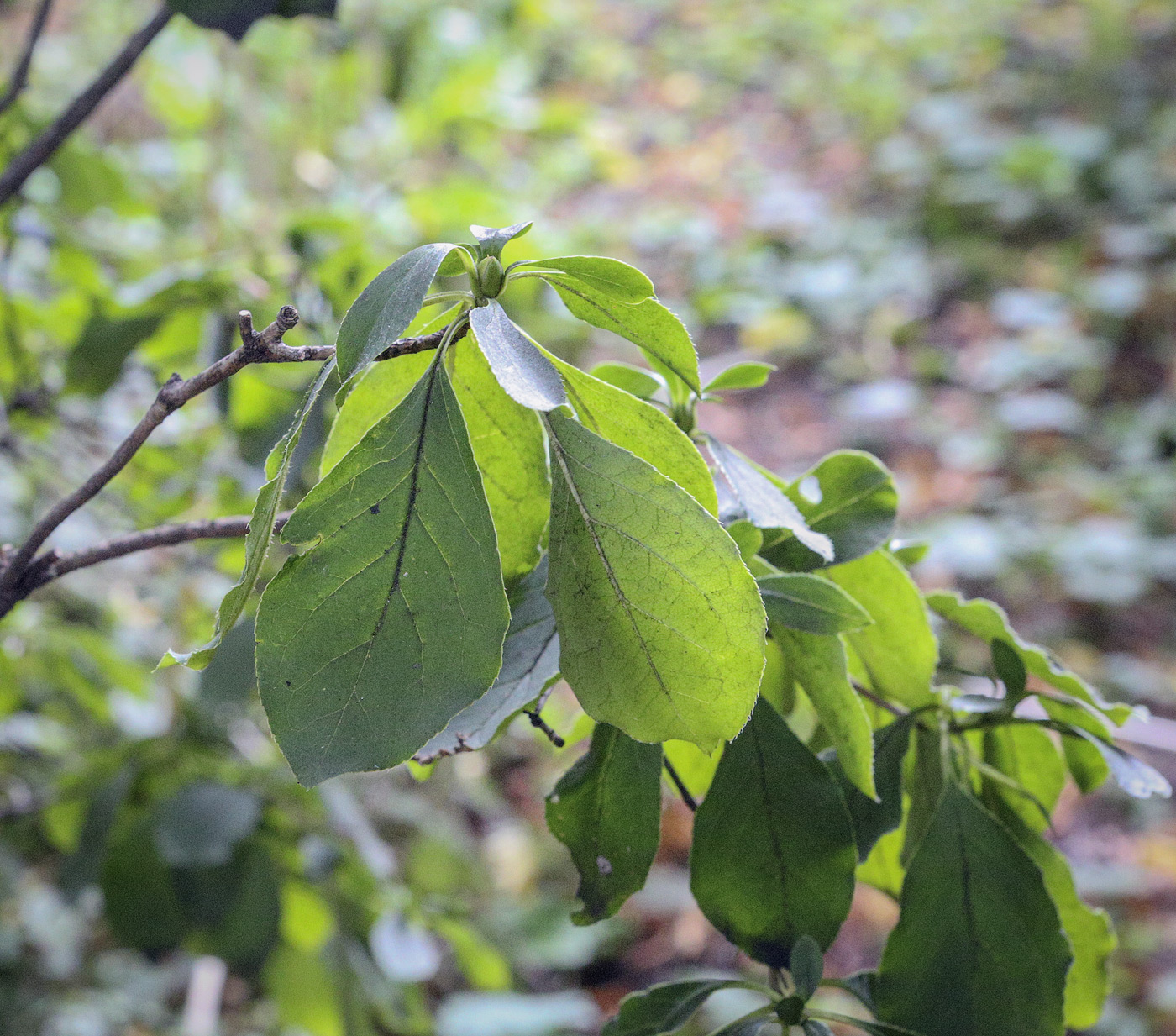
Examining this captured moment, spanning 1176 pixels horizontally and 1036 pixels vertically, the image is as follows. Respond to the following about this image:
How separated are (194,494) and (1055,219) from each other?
124 inches

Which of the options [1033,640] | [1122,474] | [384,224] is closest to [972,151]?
[1122,474]

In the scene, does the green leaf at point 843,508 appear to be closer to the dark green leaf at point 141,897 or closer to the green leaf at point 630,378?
the green leaf at point 630,378

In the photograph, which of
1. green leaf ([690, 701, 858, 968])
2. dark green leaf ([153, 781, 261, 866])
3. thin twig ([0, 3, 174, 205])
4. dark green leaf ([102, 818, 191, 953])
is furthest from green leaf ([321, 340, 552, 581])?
dark green leaf ([102, 818, 191, 953])

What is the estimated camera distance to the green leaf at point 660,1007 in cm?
42

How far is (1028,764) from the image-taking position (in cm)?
48

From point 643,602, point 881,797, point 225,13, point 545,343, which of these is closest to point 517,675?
point 643,602

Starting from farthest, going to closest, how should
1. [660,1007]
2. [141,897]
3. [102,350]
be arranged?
[141,897] → [102,350] → [660,1007]

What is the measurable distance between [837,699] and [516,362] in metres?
0.18

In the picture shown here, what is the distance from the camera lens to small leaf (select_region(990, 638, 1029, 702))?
1.41ft

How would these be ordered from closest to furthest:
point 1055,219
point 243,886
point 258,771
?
point 243,886, point 258,771, point 1055,219

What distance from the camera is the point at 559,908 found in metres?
1.71

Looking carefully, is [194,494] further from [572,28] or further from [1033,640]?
[572,28]

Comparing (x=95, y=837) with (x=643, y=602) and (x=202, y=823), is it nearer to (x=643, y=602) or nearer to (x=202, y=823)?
(x=202, y=823)

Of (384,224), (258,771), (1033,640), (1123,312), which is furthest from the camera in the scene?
(1123,312)
